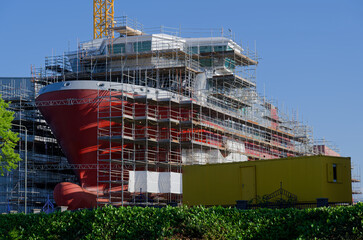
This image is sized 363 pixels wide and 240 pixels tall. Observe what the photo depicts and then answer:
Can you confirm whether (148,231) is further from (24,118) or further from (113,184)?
(24,118)

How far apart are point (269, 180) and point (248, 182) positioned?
1.08m

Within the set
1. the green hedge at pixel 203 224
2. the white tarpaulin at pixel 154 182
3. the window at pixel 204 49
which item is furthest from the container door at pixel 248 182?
the window at pixel 204 49

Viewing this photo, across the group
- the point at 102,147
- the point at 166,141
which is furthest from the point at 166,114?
the point at 102,147

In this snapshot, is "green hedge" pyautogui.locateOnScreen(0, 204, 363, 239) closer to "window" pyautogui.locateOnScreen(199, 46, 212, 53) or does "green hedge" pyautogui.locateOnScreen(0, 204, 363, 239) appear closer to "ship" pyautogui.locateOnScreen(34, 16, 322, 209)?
"ship" pyautogui.locateOnScreen(34, 16, 322, 209)

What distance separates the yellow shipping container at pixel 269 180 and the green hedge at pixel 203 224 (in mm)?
8507

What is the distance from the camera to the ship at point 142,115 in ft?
140

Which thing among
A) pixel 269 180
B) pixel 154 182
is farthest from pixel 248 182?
pixel 154 182

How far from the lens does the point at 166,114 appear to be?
1785 inches

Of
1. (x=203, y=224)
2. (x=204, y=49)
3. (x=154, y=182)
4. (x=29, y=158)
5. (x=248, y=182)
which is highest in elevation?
(x=204, y=49)

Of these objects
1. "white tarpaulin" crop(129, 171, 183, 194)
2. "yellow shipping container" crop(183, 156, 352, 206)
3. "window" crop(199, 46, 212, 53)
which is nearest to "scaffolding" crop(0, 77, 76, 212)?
"white tarpaulin" crop(129, 171, 183, 194)

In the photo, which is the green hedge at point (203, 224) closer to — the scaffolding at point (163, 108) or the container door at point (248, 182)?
the container door at point (248, 182)

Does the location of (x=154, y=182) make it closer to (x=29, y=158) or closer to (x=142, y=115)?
(x=142, y=115)

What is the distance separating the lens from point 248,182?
A: 28281 millimetres

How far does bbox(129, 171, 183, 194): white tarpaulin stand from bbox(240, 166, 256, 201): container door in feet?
46.8
